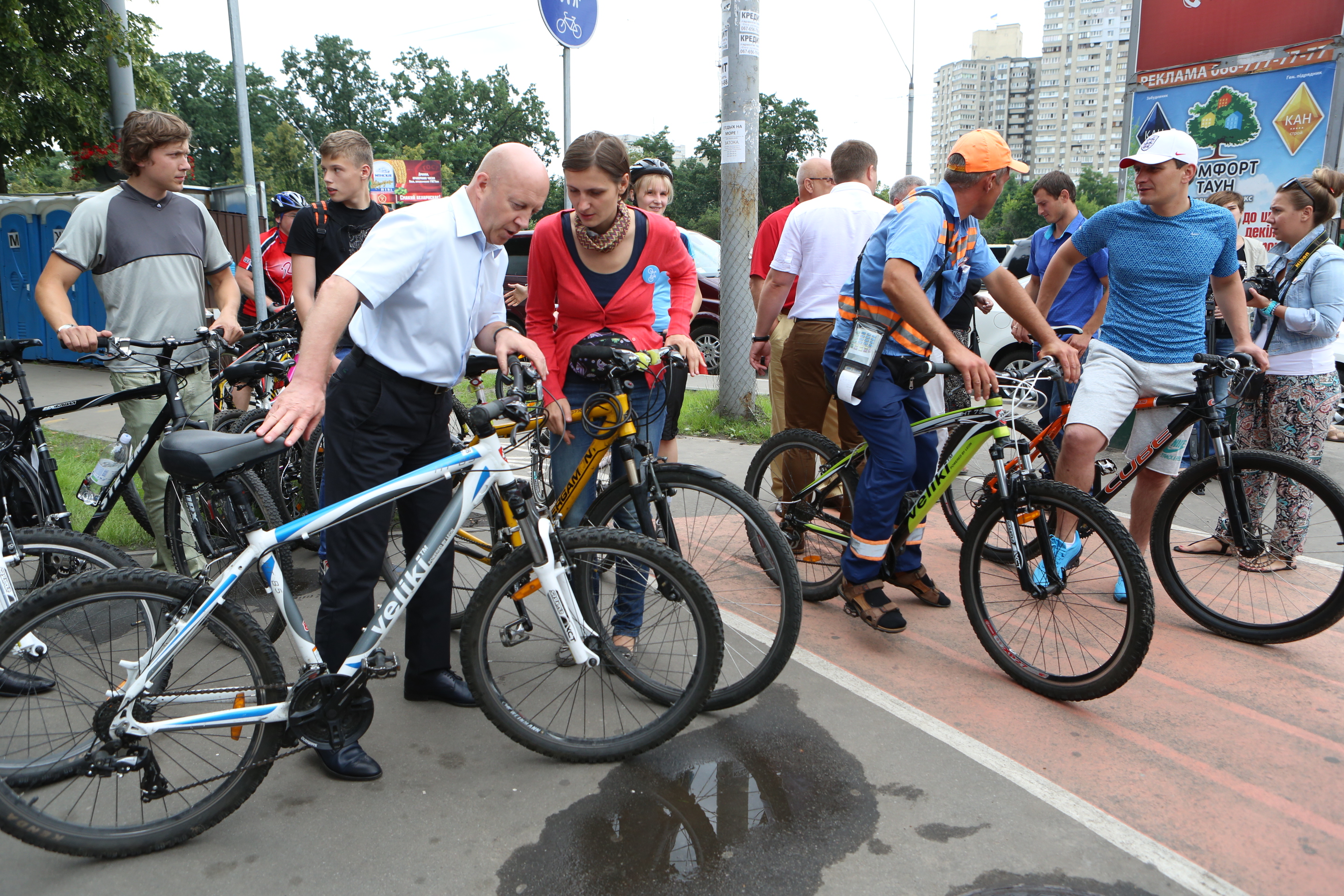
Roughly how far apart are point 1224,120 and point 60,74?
515 inches

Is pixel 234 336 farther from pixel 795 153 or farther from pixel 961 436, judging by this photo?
pixel 795 153

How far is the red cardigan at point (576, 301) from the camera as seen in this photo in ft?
11.3

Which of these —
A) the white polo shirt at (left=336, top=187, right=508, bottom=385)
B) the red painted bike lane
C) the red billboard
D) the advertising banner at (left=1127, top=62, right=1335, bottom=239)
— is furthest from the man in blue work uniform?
the red billboard

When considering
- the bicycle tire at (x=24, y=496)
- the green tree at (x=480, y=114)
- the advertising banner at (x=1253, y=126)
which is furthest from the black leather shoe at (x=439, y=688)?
the green tree at (x=480, y=114)

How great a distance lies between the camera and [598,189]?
313cm

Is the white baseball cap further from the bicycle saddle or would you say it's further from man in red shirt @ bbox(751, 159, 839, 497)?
the bicycle saddle

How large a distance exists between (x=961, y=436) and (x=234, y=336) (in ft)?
10.8

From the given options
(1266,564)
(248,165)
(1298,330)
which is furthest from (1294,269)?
(248,165)

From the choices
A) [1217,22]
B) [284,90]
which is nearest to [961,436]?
[1217,22]

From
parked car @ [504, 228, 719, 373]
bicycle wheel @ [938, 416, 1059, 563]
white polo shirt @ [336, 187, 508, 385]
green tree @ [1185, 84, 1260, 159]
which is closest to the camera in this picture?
white polo shirt @ [336, 187, 508, 385]

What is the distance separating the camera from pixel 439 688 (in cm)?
328

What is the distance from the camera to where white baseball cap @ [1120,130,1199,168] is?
152 inches

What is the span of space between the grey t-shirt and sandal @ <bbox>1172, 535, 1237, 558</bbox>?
4.83 meters

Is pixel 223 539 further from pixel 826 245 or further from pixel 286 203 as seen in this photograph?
pixel 286 203
